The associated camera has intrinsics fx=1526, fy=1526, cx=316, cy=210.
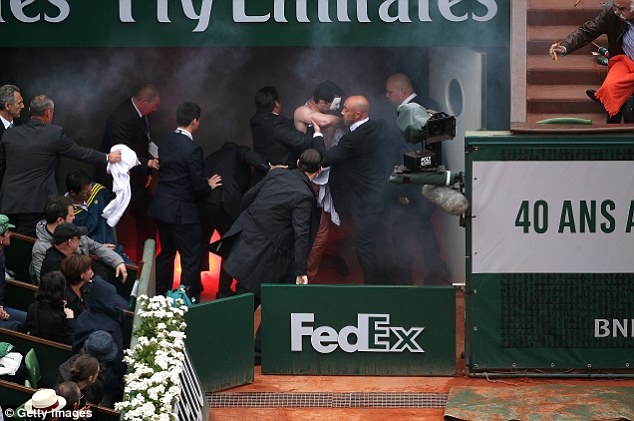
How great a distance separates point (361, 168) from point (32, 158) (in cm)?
367

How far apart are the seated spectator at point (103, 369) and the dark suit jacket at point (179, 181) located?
150 inches

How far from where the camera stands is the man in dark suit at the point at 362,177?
1642cm

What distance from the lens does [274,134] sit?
16.7 metres

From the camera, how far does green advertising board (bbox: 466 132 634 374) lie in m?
14.1

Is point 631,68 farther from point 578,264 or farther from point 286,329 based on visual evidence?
point 286,329

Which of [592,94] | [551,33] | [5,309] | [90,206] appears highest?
[551,33]

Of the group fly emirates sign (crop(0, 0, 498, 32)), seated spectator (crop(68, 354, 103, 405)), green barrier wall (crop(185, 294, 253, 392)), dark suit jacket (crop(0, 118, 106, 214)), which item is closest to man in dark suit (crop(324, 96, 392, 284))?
fly emirates sign (crop(0, 0, 498, 32))

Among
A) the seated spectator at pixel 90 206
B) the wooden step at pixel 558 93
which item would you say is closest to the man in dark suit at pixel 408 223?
the wooden step at pixel 558 93

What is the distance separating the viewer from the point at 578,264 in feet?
46.7

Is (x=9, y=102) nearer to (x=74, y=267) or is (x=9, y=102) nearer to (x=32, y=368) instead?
(x=74, y=267)

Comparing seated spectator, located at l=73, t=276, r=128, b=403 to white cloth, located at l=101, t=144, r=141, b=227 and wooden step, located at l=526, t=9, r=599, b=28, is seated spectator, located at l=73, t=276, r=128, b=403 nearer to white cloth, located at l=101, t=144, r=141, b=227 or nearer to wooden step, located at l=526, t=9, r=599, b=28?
white cloth, located at l=101, t=144, r=141, b=227

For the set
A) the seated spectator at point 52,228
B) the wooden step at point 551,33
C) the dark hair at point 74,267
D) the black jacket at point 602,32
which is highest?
the wooden step at point 551,33

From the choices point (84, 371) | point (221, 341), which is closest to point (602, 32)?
point (221, 341)

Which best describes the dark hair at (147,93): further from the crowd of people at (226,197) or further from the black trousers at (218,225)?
the black trousers at (218,225)
